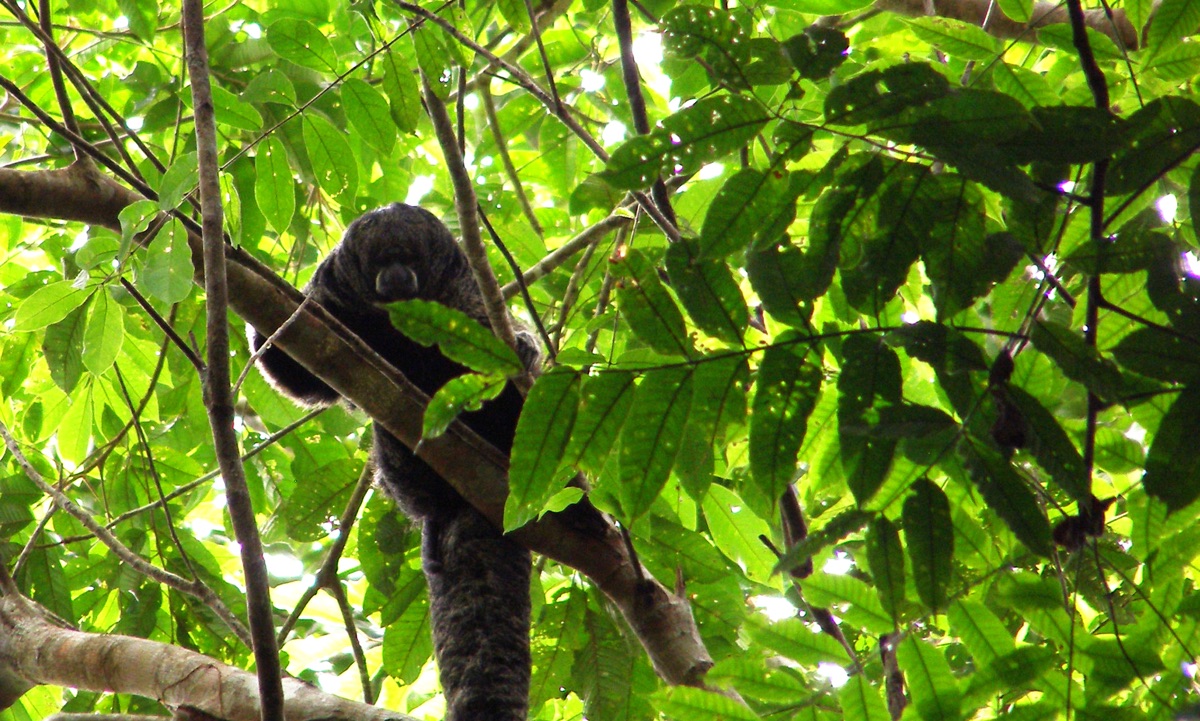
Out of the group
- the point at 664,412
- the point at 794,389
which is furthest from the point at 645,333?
the point at 794,389

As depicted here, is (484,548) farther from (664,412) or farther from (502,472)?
(664,412)

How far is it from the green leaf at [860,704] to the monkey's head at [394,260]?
3.02 metres

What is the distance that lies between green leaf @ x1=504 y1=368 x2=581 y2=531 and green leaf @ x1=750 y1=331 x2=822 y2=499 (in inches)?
13.2

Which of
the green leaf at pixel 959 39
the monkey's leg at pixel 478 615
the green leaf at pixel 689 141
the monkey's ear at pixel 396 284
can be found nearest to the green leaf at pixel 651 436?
the green leaf at pixel 689 141

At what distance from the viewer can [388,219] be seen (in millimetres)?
5020

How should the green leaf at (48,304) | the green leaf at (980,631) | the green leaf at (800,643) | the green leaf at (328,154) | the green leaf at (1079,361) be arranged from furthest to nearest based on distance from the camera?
the green leaf at (328,154) → the green leaf at (48,304) → the green leaf at (800,643) → the green leaf at (980,631) → the green leaf at (1079,361)

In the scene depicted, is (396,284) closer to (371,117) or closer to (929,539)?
(371,117)

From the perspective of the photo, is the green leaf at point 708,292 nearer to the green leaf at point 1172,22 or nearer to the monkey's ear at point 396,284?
the green leaf at point 1172,22

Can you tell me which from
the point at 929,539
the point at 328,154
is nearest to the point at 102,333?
the point at 328,154

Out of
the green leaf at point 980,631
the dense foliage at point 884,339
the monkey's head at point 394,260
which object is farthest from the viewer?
the monkey's head at point 394,260

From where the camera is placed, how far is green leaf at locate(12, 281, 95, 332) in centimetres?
297

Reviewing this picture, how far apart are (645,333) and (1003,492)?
671 millimetres

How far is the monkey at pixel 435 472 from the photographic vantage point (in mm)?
3492

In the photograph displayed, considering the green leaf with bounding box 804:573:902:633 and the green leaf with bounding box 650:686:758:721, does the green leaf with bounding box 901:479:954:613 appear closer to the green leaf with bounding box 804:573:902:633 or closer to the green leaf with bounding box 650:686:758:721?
the green leaf with bounding box 804:573:902:633
